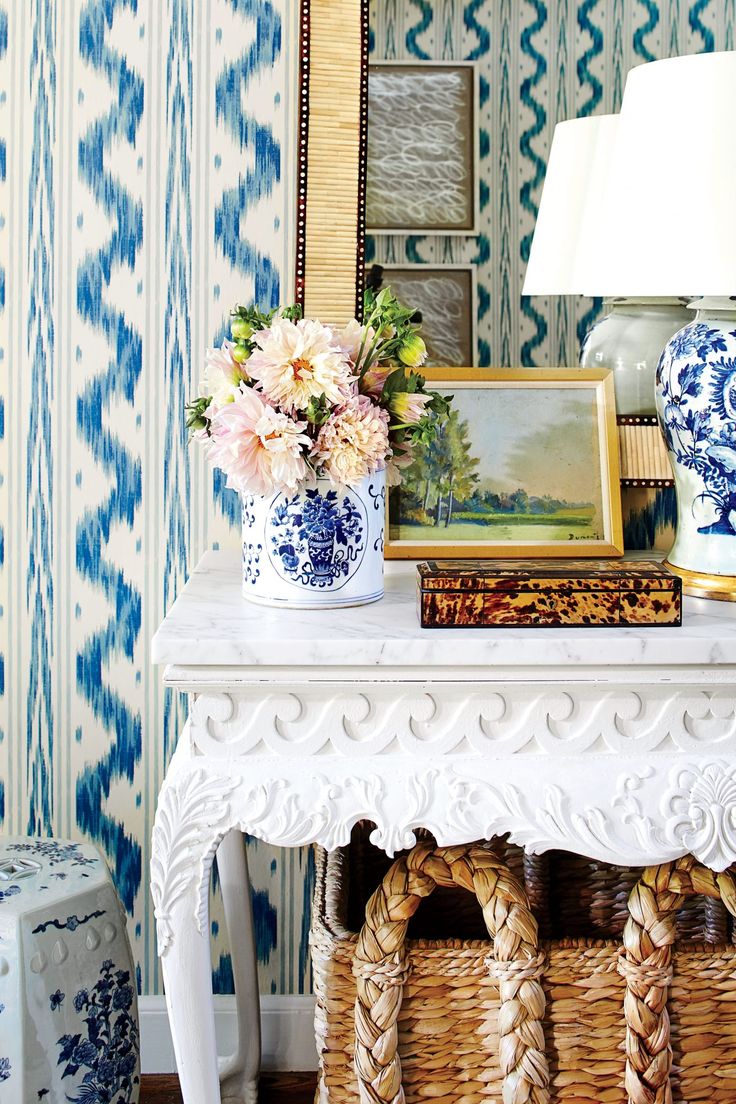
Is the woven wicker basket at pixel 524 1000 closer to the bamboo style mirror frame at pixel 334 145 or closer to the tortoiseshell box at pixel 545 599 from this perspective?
the tortoiseshell box at pixel 545 599

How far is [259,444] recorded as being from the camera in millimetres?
1255

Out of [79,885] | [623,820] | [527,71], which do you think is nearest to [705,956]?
[623,820]

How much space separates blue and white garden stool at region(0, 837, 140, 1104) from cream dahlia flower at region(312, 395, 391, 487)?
0.68 meters

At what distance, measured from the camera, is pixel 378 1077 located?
136cm

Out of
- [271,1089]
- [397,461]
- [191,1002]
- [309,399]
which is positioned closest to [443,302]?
[397,461]

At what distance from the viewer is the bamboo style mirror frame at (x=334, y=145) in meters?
1.55

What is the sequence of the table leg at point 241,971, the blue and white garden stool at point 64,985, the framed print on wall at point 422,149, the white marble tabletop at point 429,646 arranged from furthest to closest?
the table leg at point 241,971
the framed print on wall at point 422,149
the blue and white garden stool at point 64,985
the white marble tabletop at point 429,646

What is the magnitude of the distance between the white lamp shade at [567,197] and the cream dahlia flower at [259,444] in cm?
51

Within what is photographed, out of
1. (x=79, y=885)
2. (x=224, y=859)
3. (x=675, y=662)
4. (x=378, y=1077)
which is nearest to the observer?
(x=675, y=662)

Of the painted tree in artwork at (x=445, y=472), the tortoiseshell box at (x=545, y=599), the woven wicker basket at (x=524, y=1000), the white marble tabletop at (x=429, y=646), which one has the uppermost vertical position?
the painted tree in artwork at (x=445, y=472)

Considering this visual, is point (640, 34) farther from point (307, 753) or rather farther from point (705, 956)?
point (705, 956)

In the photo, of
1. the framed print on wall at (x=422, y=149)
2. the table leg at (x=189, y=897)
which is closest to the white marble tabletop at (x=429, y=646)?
the table leg at (x=189, y=897)

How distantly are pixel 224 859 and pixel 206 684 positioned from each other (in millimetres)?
541

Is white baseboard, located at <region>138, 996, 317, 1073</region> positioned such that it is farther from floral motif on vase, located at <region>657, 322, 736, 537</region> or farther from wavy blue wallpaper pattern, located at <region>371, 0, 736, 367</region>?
wavy blue wallpaper pattern, located at <region>371, 0, 736, 367</region>
